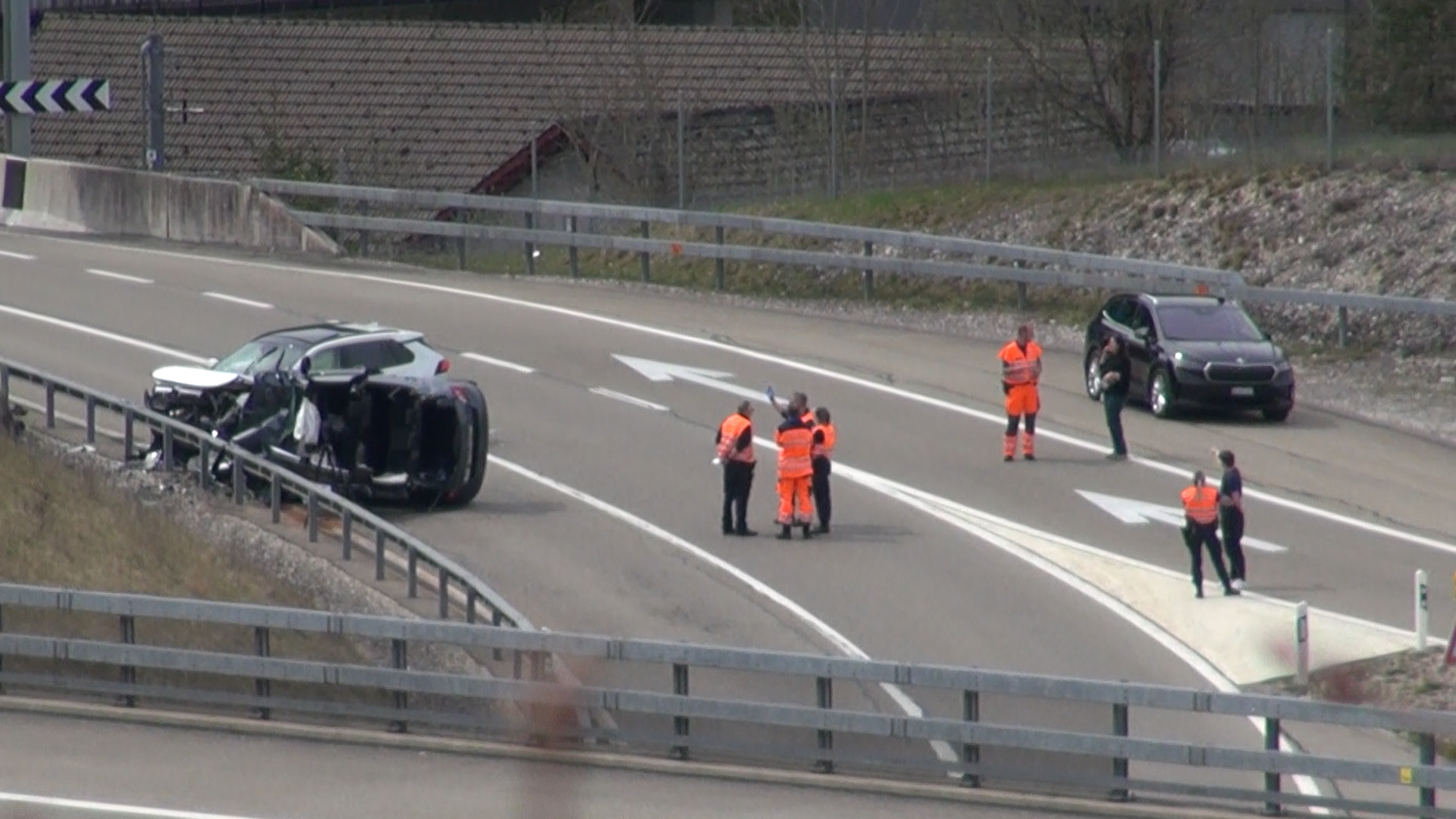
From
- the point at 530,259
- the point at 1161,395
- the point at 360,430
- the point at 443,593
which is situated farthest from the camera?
the point at 530,259

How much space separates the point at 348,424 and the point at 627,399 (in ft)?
19.4

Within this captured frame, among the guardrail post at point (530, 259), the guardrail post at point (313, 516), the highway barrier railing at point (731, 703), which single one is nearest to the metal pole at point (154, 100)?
the guardrail post at point (530, 259)

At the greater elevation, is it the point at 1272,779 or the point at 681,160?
the point at 681,160

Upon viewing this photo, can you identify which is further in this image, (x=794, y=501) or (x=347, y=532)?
(x=794, y=501)

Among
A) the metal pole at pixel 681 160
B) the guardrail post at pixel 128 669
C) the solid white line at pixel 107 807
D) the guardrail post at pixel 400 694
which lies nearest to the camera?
the solid white line at pixel 107 807

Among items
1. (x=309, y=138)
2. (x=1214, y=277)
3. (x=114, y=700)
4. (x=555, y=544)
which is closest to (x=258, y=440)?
(x=555, y=544)

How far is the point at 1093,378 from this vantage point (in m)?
27.4

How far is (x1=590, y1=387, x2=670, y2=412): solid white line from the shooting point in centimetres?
2656

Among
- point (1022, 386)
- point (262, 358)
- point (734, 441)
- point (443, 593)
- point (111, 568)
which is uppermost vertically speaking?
point (262, 358)

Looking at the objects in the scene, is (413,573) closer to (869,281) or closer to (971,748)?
(971,748)

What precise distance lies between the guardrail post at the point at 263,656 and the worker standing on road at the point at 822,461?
317 inches

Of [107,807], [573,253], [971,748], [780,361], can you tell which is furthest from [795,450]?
[573,253]

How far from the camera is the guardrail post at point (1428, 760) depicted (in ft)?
41.8

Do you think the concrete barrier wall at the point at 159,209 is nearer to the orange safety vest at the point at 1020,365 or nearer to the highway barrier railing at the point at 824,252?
the highway barrier railing at the point at 824,252
